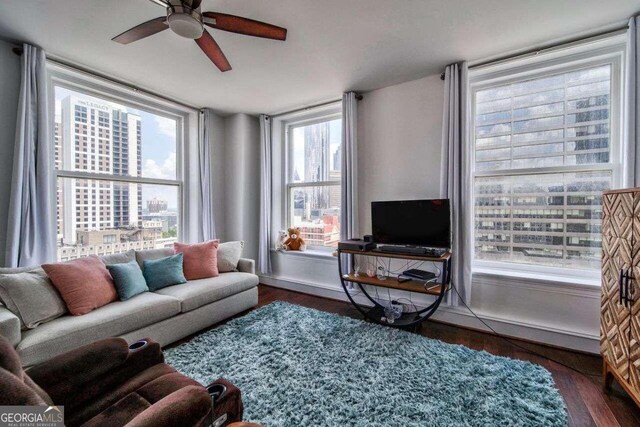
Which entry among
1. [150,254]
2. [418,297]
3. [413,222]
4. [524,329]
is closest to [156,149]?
[150,254]

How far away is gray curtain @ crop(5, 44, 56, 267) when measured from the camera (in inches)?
84.2

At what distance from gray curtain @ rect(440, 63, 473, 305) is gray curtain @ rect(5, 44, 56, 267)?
3.71 meters

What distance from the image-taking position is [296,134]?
4.03m

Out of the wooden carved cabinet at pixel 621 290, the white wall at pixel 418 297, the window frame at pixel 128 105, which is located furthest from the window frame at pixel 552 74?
the window frame at pixel 128 105

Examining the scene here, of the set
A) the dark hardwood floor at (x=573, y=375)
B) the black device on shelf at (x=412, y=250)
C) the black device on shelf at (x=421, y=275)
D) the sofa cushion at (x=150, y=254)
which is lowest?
the dark hardwood floor at (x=573, y=375)

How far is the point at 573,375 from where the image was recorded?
184cm

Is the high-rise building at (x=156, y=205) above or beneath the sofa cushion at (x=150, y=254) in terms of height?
above

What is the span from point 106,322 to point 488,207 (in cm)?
Answer: 345

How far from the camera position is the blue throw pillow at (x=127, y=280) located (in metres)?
2.20

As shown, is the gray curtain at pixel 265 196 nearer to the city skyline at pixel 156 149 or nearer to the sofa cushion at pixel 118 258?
the city skyline at pixel 156 149

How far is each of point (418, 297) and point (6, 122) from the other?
423 cm

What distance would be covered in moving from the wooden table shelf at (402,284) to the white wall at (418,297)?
403 millimetres

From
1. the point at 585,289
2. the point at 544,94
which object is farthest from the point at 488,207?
the point at 544,94

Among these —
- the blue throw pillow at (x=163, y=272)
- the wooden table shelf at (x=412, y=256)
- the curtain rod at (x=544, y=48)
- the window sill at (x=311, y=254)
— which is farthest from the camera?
the window sill at (x=311, y=254)
